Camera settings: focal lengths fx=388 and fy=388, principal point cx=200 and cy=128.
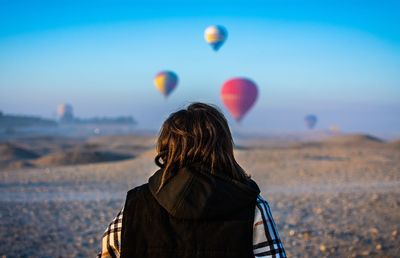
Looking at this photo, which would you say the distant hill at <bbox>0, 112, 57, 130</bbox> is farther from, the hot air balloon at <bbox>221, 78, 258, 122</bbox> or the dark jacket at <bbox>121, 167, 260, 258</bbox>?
the dark jacket at <bbox>121, 167, 260, 258</bbox>

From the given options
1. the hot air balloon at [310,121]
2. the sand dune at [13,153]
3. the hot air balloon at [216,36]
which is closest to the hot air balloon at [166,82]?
the hot air balloon at [216,36]

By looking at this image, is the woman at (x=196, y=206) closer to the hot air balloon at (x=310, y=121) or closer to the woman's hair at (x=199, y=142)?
the woman's hair at (x=199, y=142)

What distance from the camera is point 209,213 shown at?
182 cm

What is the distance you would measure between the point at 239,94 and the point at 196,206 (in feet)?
133

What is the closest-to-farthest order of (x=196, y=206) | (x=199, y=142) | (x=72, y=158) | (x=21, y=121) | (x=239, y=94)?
(x=196, y=206) → (x=199, y=142) → (x=72, y=158) → (x=239, y=94) → (x=21, y=121)

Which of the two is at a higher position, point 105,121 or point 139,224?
point 105,121

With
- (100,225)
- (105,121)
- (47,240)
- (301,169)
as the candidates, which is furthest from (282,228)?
(105,121)

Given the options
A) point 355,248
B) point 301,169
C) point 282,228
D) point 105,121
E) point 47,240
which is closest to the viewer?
point 355,248

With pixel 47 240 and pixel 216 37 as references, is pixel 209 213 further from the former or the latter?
pixel 216 37

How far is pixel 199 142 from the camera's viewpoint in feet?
6.59

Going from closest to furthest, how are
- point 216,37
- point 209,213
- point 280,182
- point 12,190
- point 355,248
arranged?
point 209,213 → point 355,248 → point 12,190 → point 280,182 → point 216,37

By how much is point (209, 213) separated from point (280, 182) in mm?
12947

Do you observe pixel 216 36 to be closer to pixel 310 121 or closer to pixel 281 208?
pixel 281 208

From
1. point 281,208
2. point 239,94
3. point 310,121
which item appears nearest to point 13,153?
point 239,94
